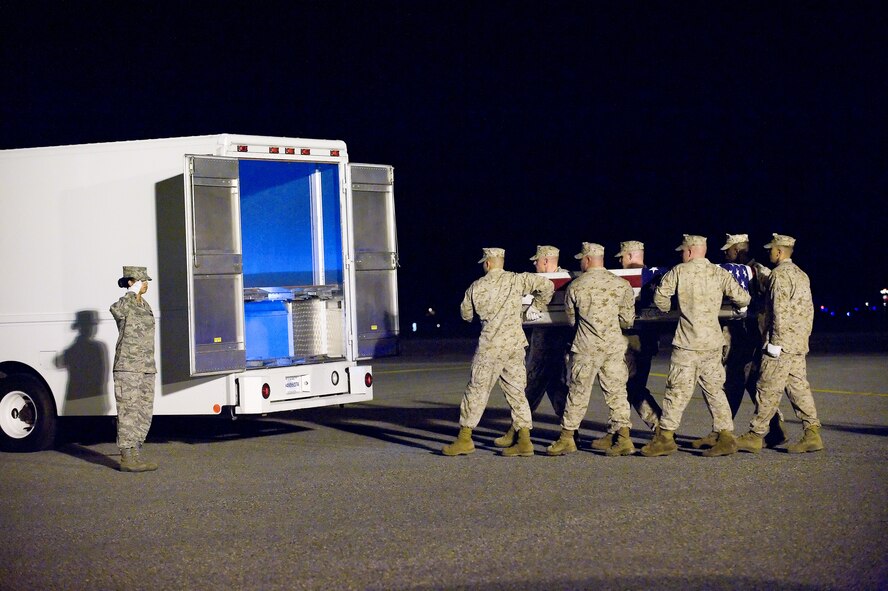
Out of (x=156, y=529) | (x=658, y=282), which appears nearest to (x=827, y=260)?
(x=658, y=282)

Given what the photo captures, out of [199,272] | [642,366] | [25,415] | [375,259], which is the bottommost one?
[25,415]

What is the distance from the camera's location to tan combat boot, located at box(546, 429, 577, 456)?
10602 mm

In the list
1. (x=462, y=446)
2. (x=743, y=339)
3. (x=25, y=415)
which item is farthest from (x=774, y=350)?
(x=25, y=415)

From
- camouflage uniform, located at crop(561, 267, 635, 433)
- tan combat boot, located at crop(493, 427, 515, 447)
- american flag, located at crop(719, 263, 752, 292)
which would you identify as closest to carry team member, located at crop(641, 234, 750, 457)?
camouflage uniform, located at crop(561, 267, 635, 433)

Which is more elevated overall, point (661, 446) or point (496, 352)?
point (496, 352)

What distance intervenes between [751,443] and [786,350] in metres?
0.86

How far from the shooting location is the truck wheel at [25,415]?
11.9m

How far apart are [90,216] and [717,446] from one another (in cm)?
630

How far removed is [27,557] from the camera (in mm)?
6938

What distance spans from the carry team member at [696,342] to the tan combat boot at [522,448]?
3.26 ft

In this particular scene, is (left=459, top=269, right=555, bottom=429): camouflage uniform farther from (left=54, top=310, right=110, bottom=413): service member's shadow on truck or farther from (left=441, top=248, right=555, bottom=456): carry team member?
(left=54, top=310, right=110, bottom=413): service member's shadow on truck

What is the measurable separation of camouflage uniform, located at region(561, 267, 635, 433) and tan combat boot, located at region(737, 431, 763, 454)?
103 cm

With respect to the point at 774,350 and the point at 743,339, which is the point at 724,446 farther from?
the point at 743,339

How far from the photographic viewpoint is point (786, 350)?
411 inches
